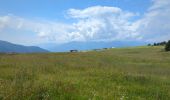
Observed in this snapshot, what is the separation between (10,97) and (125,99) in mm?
4041

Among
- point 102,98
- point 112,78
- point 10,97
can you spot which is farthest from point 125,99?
point 112,78

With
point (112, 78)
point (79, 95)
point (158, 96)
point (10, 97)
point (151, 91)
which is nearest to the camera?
point (10, 97)

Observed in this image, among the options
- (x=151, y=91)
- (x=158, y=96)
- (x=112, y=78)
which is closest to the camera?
(x=158, y=96)

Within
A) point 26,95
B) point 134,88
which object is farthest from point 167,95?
point 26,95

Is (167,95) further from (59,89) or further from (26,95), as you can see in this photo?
(26,95)

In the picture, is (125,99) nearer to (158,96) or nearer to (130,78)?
(158,96)

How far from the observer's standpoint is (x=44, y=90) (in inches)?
448

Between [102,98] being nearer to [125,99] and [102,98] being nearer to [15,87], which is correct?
[125,99]

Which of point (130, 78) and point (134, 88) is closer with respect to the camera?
point (134, 88)

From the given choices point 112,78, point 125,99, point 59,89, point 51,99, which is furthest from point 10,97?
point 112,78

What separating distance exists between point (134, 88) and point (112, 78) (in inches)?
111

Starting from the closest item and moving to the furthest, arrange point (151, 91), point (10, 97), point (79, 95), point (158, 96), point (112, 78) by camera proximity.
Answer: point (10, 97)
point (79, 95)
point (158, 96)
point (151, 91)
point (112, 78)

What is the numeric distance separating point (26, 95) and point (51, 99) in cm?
88

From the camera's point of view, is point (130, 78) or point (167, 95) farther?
point (130, 78)
